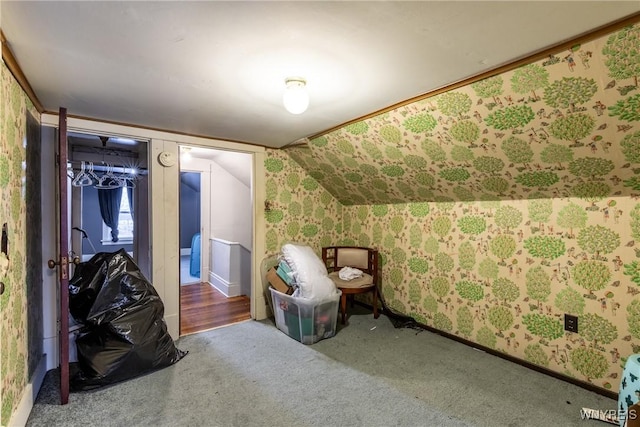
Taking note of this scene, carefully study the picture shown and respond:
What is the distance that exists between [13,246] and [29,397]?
3.05ft

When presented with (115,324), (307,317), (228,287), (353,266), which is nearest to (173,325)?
(115,324)

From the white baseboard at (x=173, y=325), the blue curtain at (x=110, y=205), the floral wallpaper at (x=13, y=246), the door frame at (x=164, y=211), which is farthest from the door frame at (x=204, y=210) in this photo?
the floral wallpaper at (x=13, y=246)

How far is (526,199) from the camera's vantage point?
2279 mm

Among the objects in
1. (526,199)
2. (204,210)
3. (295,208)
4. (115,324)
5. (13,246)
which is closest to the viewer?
(13,246)

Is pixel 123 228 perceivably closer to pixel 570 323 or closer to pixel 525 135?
pixel 525 135

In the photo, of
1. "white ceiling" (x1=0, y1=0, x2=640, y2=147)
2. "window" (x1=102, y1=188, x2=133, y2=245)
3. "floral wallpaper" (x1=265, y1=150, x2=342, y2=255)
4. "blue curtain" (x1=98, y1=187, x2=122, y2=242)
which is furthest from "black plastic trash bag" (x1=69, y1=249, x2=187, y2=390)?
"window" (x1=102, y1=188, x2=133, y2=245)

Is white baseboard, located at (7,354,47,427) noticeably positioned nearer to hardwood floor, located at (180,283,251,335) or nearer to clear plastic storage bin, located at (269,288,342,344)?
hardwood floor, located at (180,283,251,335)

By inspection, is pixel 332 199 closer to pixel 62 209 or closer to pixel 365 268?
pixel 365 268

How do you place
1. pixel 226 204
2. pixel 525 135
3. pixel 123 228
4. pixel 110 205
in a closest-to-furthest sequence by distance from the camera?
pixel 525 135 → pixel 226 204 → pixel 110 205 → pixel 123 228

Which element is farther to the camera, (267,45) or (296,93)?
(296,93)

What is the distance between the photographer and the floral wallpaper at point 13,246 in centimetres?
141

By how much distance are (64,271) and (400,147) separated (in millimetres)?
2473

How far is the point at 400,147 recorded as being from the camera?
96.0 inches

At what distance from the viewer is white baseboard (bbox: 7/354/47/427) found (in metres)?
1.55
